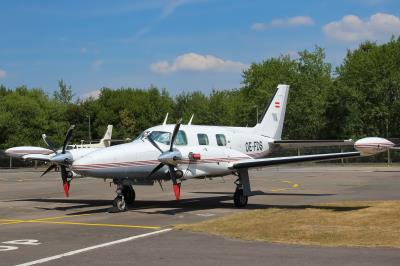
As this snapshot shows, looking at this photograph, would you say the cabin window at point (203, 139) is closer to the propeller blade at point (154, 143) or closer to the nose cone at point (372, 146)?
the propeller blade at point (154, 143)

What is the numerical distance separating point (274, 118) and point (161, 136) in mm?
7818

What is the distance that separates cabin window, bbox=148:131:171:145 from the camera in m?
17.9

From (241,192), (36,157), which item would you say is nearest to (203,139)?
(241,192)

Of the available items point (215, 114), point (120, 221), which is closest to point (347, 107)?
point (215, 114)

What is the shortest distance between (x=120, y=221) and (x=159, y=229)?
2158 mm

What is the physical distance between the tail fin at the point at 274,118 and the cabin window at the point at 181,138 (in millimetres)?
5680

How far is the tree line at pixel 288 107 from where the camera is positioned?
75938mm

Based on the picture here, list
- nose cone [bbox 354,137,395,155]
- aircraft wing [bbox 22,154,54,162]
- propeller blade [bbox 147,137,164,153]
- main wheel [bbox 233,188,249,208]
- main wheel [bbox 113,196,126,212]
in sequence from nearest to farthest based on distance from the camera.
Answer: nose cone [bbox 354,137,395,155] → propeller blade [bbox 147,137,164,153] → main wheel [bbox 113,196,126,212] → main wheel [bbox 233,188,249,208] → aircraft wing [bbox 22,154,54,162]

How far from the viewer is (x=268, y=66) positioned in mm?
98250

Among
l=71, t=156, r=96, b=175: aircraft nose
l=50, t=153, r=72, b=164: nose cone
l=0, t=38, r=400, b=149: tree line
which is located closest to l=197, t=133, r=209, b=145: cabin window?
l=71, t=156, r=96, b=175: aircraft nose

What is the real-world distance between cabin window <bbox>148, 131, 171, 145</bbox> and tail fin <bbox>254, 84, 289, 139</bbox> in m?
6.09

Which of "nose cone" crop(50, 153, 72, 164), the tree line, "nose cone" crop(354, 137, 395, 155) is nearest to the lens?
"nose cone" crop(354, 137, 395, 155)

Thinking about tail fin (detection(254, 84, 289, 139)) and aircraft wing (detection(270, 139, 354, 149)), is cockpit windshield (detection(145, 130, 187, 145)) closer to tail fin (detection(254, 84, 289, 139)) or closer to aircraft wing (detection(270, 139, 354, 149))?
tail fin (detection(254, 84, 289, 139))

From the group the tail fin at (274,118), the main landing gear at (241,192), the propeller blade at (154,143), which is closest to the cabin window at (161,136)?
the propeller blade at (154,143)
